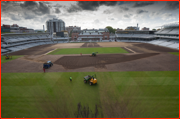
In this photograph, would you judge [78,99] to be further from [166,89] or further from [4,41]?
[4,41]

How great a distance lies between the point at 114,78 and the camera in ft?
62.7

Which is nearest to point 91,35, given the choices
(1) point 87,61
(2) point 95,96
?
(1) point 87,61

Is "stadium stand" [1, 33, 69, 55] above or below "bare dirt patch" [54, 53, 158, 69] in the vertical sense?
above

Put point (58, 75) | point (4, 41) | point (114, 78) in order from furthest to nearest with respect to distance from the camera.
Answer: point (4, 41) < point (58, 75) < point (114, 78)

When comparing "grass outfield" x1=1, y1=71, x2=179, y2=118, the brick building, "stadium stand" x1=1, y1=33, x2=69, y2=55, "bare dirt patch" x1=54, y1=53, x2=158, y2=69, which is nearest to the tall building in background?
the brick building

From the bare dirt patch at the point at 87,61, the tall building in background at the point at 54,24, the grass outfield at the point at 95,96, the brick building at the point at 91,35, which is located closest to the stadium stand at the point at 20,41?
the brick building at the point at 91,35

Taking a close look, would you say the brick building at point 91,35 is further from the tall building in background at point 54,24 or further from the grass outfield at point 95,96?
the grass outfield at point 95,96

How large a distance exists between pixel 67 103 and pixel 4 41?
218 ft

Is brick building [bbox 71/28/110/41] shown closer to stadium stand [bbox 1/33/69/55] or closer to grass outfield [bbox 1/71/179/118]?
stadium stand [bbox 1/33/69/55]

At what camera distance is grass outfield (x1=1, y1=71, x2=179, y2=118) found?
447 inches

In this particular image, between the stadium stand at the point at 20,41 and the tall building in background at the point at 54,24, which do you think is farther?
the tall building in background at the point at 54,24

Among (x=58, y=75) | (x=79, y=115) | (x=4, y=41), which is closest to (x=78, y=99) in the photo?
(x=79, y=115)

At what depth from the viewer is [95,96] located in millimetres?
13992

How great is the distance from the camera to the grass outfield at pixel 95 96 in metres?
11.3
